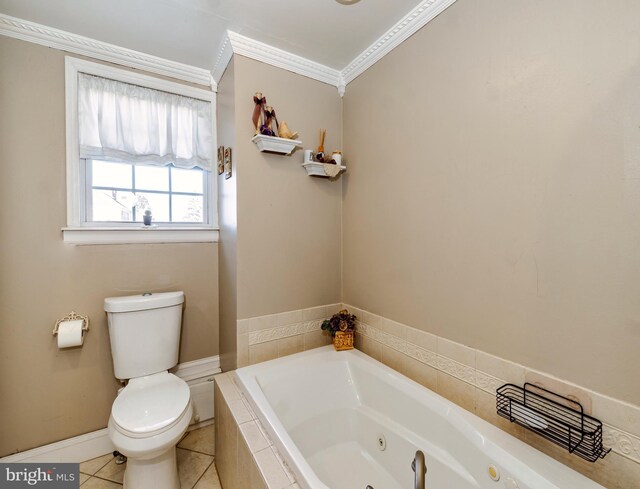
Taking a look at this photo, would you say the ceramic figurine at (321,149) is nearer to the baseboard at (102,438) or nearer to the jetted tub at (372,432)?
the jetted tub at (372,432)

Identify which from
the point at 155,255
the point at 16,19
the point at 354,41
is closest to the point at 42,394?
the point at 155,255

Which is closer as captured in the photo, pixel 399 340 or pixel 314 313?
pixel 399 340

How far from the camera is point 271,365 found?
174cm

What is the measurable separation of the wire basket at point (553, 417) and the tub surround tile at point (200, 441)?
68.3 inches

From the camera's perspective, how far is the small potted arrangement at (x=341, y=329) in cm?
192

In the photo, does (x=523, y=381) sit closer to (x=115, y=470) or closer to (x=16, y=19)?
(x=115, y=470)

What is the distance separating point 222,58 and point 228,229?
1.11m

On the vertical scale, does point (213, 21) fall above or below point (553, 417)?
above

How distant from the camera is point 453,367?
1.38 m

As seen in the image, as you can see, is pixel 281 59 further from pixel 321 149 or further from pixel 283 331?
pixel 283 331

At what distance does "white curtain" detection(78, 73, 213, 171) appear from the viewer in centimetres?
174

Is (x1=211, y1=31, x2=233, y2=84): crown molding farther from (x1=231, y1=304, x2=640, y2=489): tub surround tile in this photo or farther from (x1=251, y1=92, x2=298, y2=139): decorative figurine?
(x1=231, y1=304, x2=640, y2=489): tub surround tile

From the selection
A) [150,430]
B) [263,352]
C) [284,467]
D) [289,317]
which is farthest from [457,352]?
[150,430]

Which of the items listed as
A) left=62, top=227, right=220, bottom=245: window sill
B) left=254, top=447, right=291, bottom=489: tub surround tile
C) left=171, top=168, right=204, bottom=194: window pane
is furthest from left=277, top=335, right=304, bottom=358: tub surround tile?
left=171, top=168, right=204, bottom=194: window pane
